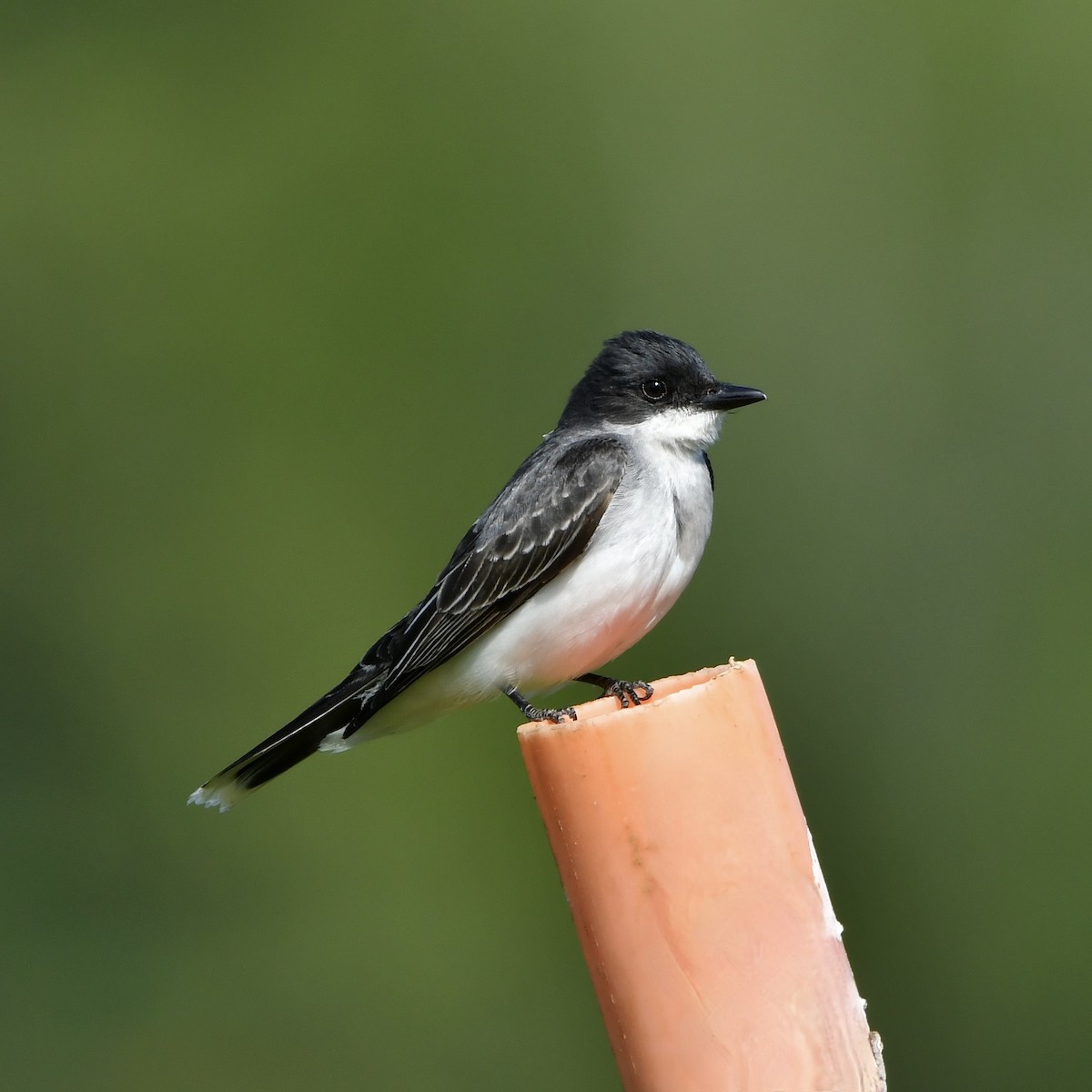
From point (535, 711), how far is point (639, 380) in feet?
3.81

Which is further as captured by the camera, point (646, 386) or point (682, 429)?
point (646, 386)

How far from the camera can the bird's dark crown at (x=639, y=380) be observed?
4.55 metres

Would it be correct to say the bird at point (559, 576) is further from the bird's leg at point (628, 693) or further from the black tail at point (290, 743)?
the bird's leg at point (628, 693)

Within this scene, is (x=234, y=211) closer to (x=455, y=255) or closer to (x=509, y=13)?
(x=455, y=255)

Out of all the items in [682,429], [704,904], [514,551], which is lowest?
[704,904]

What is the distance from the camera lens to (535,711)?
3971 millimetres

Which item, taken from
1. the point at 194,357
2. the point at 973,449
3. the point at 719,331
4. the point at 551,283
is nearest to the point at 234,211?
the point at 194,357

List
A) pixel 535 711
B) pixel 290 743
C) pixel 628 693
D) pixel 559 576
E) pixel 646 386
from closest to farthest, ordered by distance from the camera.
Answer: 1. pixel 628 693
2. pixel 535 711
3. pixel 559 576
4. pixel 290 743
5. pixel 646 386

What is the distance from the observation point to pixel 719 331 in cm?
825

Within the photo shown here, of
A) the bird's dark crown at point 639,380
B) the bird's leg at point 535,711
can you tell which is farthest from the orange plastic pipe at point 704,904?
the bird's dark crown at point 639,380

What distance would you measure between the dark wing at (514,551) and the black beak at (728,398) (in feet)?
1.05

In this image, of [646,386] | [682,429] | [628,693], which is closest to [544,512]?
[682,429]

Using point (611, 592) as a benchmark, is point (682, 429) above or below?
above

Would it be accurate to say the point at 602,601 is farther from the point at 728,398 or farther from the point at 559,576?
the point at 728,398
